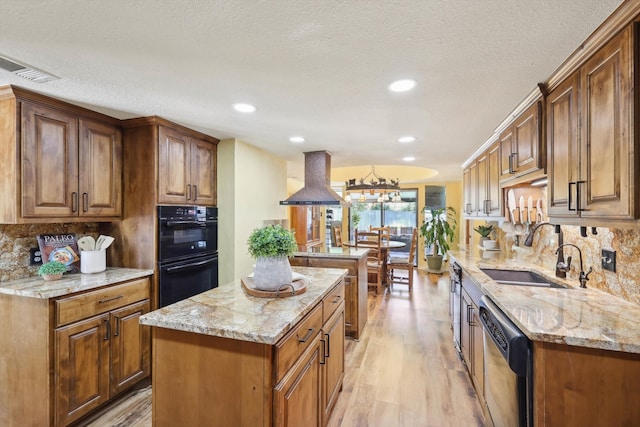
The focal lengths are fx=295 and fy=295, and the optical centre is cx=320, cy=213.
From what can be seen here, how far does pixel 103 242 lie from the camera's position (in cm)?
254

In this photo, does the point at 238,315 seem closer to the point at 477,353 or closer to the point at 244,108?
the point at 244,108

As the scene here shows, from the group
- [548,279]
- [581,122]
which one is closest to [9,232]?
[581,122]

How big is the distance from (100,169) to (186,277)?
1.19 metres

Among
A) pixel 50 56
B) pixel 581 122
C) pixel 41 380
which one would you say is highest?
pixel 50 56

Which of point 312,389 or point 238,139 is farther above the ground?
point 238,139

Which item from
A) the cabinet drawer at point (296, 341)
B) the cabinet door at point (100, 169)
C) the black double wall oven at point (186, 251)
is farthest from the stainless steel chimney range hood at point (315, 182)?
the cabinet drawer at point (296, 341)

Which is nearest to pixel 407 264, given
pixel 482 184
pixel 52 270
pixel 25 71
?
pixel 482 184

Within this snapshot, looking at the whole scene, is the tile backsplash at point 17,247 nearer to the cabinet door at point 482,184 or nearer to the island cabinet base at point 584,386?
the island cabinet base at point 584,386

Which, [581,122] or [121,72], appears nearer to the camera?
[581,122]

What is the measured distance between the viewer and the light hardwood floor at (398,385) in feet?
6.97

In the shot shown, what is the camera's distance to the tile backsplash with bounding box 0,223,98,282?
7.14 feet

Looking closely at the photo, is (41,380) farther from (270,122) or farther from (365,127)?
(365,127)

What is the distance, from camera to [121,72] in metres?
1.70

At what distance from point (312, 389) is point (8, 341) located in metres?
2.09
